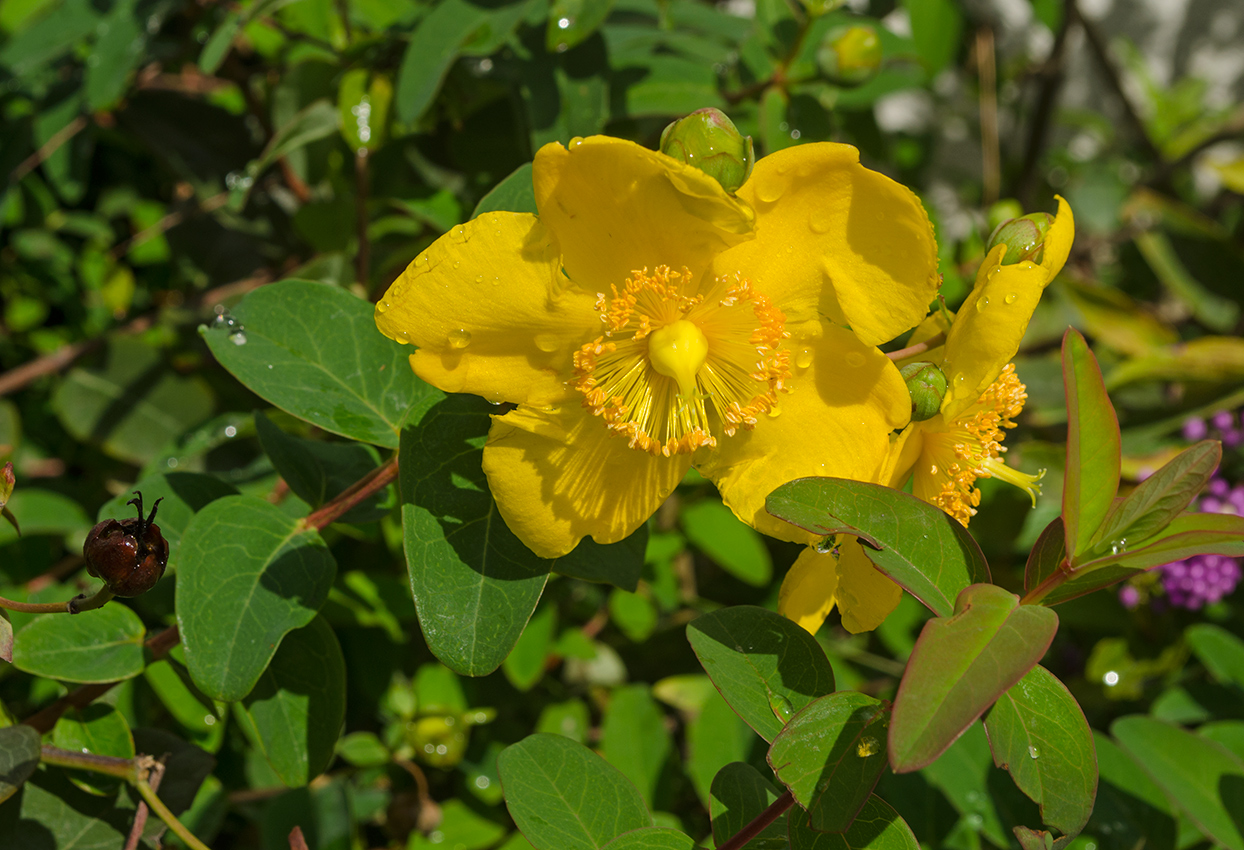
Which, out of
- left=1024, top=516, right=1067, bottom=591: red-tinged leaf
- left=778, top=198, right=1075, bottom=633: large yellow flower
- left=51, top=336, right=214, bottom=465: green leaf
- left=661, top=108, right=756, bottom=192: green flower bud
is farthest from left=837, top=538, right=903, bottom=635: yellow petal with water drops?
left=51, top=336, right=214, bottom=465: green leaf

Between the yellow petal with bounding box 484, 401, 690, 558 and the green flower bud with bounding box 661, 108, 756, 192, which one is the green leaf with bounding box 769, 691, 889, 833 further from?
the green flower bud with bounding box 661, 108, 756, 192

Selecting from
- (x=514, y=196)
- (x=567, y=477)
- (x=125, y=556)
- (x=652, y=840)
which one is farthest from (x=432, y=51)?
(x=652, y=840)

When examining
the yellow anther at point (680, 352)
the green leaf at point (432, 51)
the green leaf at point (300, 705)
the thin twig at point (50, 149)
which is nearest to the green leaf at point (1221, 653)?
the yellow anther at point (680, 352)

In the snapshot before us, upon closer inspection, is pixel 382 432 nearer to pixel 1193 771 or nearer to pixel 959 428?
pixel 959 428

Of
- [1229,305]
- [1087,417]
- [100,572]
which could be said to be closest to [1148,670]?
[1229,305]

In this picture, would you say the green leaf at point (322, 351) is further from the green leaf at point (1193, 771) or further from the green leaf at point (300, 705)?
the green leaf at point (1193, 771)

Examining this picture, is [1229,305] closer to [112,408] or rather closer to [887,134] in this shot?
[887,134]

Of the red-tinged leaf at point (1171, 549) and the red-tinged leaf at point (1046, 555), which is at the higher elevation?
the red-tinged leaf at point (1171, 549)
